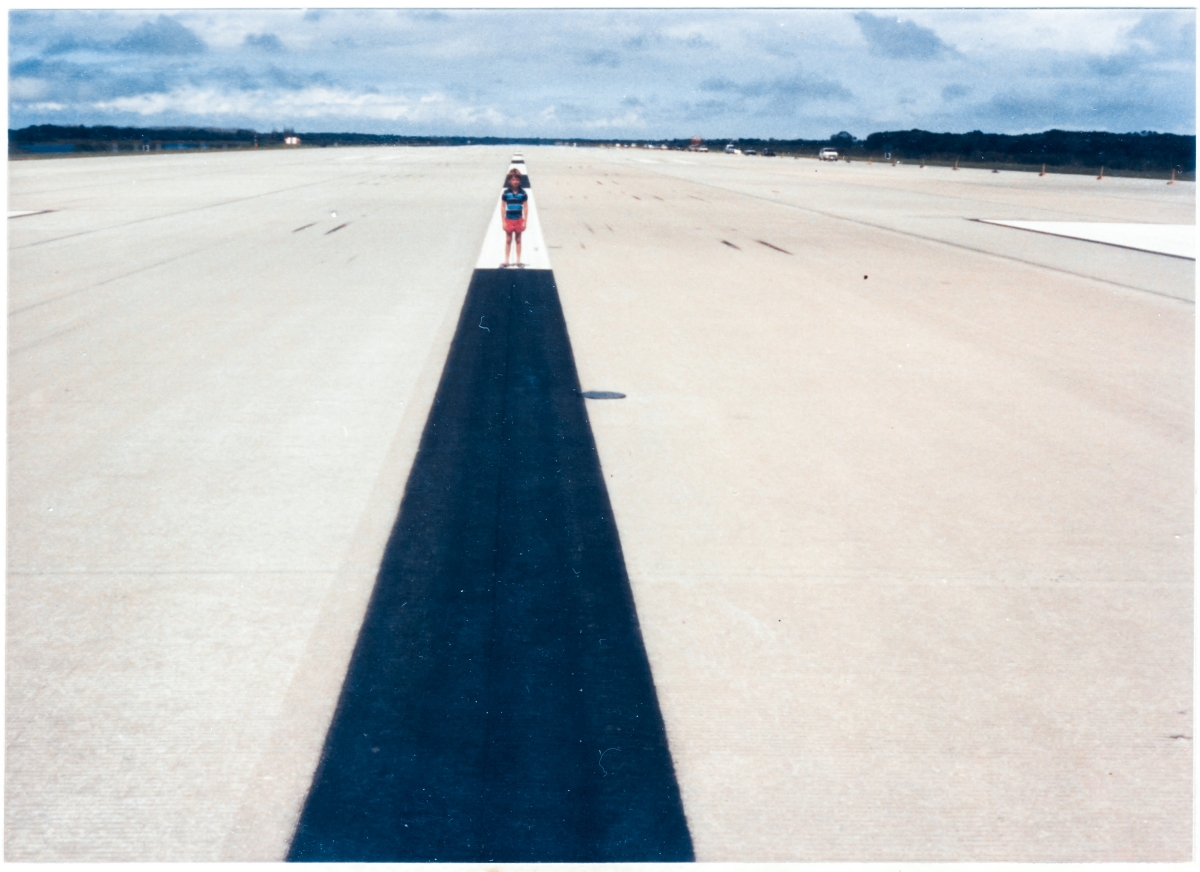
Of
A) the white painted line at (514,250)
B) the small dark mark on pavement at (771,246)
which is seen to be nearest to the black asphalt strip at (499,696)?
the white painted line at (514,250)

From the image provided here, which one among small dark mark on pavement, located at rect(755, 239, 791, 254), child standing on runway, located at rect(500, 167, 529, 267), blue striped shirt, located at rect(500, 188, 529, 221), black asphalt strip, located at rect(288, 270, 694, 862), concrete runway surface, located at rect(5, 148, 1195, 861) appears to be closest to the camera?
black asphalt strip, located at rect(288, 270, 694, 862)

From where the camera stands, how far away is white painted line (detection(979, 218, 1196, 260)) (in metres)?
23.5

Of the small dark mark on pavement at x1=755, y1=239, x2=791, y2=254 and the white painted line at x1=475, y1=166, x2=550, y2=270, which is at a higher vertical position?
the white painted line at x1=475, y1=166, x2=550, y2=270

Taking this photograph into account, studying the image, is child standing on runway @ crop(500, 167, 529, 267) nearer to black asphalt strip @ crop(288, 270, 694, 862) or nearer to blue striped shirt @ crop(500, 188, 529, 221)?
blue striped shirt @ crop(500, 188, 529, 221)

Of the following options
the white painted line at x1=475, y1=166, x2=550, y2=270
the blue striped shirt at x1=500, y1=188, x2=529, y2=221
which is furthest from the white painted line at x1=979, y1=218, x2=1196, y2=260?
the blue striped shirt at x1=500, y1=188, x2=529, y2=221

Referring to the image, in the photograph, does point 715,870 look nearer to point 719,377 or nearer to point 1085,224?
point 719,377

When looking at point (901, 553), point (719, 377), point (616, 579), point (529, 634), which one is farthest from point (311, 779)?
point (719, 377)

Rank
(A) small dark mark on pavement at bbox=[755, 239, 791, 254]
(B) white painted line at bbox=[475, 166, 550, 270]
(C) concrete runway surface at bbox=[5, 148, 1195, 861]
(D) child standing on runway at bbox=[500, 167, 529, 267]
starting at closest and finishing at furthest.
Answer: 1. (C) concrete runway surface at bbox=[5, 148, 1195, 861]
2. (D) child standing on runway at bbox=[500, 167, 529, 267]
3. (B) white painted line at bbox=[475, 166, 550, 270]
4. (A) small dark mark on pavement at bbox=[755, 239, 791, 254]

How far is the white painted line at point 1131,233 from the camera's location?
23.5 meters

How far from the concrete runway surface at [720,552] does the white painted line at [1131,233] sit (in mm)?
10267

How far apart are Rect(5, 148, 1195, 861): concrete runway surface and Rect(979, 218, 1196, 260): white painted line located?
10267mm

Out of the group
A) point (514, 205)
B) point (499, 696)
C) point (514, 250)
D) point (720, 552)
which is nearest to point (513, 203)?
point (514, 205)

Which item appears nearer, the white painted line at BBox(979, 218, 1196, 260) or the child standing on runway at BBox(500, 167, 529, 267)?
the child standing on runway at BBox(500, 167, 529, 267)

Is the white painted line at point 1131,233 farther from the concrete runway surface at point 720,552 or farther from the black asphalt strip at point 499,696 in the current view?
the black asphalt strip at point 499,696
